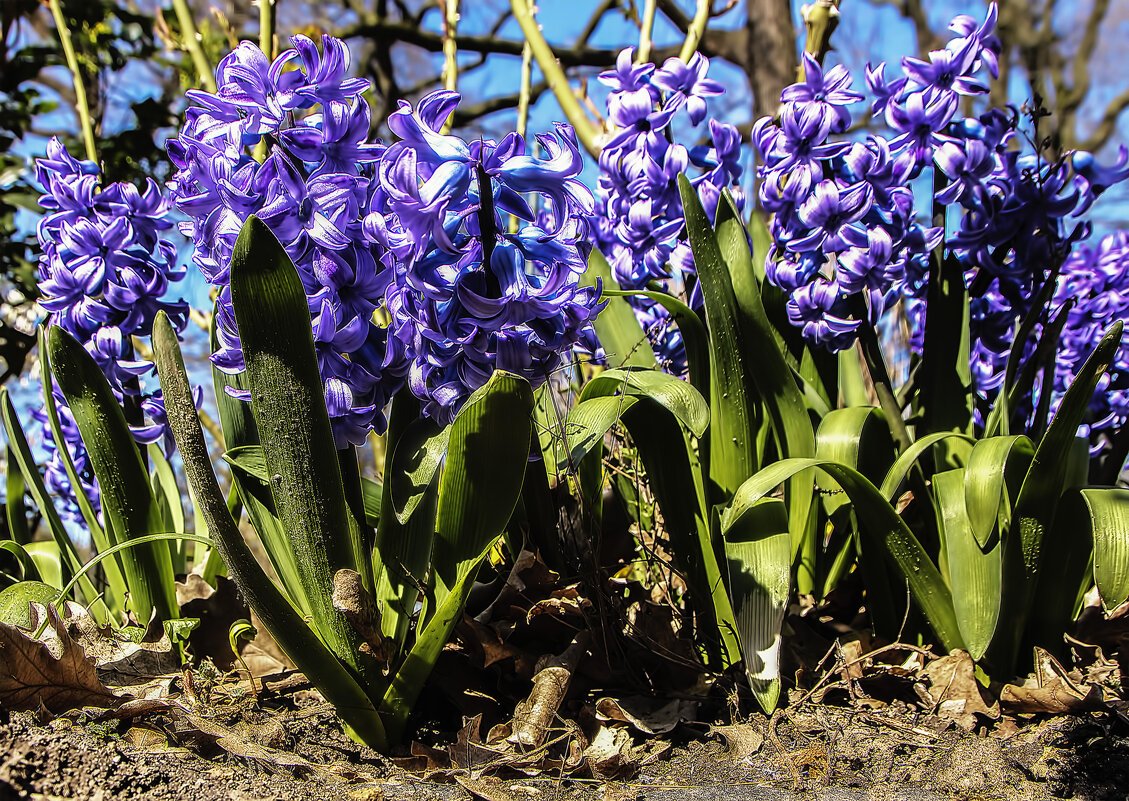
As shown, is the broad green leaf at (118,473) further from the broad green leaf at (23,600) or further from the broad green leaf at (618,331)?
the broad green leaf at (618,331)

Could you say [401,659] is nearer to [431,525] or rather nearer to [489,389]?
[431,525]

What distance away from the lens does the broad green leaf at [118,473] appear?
58.3 inches

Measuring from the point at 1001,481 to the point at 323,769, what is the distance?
1.11 metres

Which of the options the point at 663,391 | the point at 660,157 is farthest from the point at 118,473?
the point at 660,157

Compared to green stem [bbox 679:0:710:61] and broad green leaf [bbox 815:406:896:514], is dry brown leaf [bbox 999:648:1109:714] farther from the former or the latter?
green stem [bbox 679:0:710:61]

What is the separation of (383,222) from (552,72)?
1943 millimetres

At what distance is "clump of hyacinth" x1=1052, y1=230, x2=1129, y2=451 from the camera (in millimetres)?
2439

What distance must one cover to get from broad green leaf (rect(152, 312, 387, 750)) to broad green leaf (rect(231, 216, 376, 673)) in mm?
→ 79

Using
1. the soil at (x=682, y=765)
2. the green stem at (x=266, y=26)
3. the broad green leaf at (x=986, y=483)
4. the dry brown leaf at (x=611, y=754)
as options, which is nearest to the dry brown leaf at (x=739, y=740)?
the soil at (x=682, y=765)

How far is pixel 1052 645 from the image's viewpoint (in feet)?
5.40

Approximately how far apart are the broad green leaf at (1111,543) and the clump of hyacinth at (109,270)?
1.65m

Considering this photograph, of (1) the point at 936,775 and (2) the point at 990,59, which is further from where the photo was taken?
(2) the point at 990,59

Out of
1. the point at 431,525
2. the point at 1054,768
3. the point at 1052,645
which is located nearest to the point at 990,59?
the point at 1052,645

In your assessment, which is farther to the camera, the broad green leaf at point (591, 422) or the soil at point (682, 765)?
the broad green leaf at point (591, 422)
